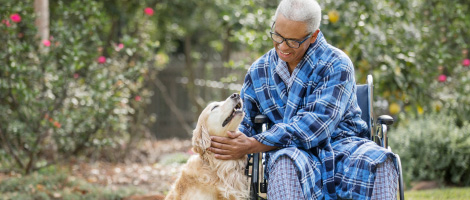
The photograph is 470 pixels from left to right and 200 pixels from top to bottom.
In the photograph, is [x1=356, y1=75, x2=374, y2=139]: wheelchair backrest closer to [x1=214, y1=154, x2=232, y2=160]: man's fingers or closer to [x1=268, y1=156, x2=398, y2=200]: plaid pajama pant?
[x1=268, y1=156, x2=398, y2=200]: plaid pajama pant

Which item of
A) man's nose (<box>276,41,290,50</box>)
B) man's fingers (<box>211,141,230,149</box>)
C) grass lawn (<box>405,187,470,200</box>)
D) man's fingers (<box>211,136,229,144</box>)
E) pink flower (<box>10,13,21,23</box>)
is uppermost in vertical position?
pink flower (<box>10,13,21,23</box>)

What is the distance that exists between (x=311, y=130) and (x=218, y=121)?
1.68 feet

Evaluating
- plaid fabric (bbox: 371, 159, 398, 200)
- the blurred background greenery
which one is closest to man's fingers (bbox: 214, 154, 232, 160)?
plaid fabric (bbox: 371, 159, 398, 200)

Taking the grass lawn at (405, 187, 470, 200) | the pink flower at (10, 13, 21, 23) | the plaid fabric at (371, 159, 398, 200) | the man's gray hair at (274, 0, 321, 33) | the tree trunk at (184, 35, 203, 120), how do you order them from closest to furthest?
the plaid fabric at (371, 159, 398, 200)
the man's gray hair at (274, 0, 321, 33)
the grass lawn at (405, 187, 470, 200)
the pink flower at (10, 13, 21, 23)
the tree trunk at (184, 35, 203, 120)

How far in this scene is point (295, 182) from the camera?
274 cm

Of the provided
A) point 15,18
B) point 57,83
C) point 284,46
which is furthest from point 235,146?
point 15,18

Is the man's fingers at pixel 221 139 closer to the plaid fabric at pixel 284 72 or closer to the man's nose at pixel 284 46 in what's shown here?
the plaid fabric at pixel 284 72

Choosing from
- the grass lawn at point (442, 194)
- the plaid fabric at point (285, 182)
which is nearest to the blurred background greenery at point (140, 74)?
the grass lawn at point (442, 194)

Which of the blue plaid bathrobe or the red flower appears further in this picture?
the red flower

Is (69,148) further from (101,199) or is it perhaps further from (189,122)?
(189,122)

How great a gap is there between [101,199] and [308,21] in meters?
2.83

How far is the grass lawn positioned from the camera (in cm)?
479

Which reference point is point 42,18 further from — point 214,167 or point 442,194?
point 442,194

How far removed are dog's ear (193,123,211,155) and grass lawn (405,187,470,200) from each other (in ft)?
8.51
